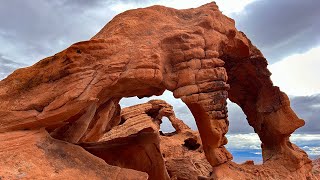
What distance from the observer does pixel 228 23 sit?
415 inches

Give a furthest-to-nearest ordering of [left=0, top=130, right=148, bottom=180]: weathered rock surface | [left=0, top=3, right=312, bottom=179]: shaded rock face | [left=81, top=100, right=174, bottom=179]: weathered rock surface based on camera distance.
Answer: [left=81, top=100, right=174, bottom=179]: weathered rock surface
[left=0, top=3, right=312, bottom=179]: shaded rock face
[left=0, top=130, right=148, bottom=180]: weathered rock surface

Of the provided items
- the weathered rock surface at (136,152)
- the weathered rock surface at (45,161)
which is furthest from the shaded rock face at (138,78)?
the weathered rock surface at (45,161)

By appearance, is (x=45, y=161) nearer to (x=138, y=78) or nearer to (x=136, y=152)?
(x=138, y=78)

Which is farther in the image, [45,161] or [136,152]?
[136,152]

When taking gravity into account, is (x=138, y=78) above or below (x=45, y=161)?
above

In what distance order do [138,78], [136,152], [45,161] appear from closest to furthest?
[45,161]
[138,78]
[136,152]

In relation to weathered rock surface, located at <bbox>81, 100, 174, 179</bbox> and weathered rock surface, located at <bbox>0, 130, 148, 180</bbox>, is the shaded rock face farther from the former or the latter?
weathered rock surface, located at <bbox>0, 130, 148, 180</bbox>

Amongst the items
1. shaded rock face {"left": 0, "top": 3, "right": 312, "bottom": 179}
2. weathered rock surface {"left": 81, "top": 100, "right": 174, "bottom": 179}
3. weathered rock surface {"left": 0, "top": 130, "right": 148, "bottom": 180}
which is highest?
shaded rock face {"left": 0, "top": 3, "right": 312, "bottom": 179}

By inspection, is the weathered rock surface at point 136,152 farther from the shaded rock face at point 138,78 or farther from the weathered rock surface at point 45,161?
the weathered rock surface at point 45,161

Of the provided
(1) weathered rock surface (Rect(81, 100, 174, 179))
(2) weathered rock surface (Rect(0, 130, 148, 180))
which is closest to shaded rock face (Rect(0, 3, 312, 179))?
(1) weathered rock surface (Rect(81, 100, 174, 179))

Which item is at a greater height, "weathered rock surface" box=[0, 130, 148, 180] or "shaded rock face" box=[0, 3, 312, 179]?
"shaded rock face" box=[0, 3, 312, 179]

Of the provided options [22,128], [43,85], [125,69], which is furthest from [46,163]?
[125,69]

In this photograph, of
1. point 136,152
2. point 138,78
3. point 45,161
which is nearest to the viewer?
point 45,161

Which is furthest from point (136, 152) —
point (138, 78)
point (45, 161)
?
point (45, 161)
